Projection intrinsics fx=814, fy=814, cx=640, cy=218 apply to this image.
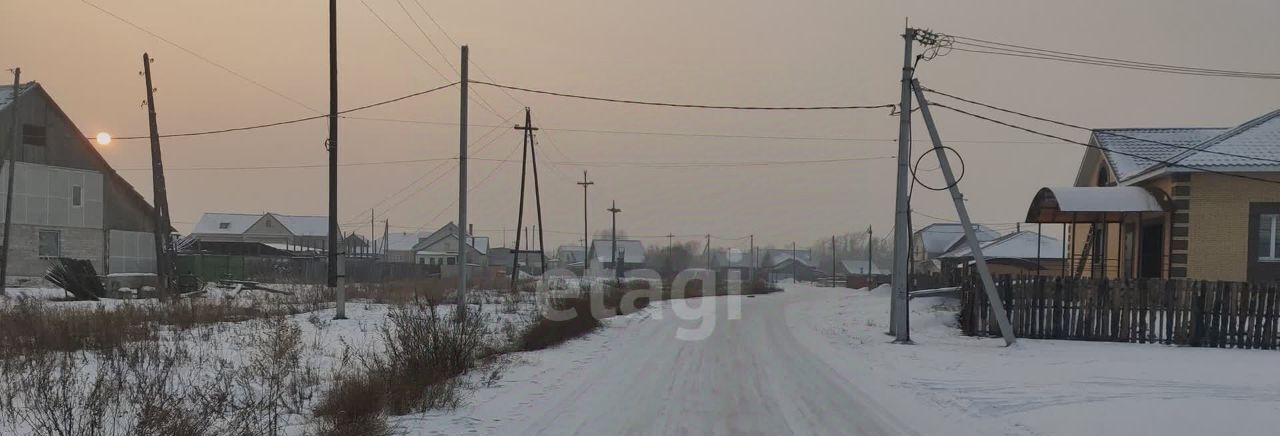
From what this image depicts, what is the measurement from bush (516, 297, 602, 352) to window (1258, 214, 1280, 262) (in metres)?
17.5

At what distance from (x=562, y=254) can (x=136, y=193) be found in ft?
279

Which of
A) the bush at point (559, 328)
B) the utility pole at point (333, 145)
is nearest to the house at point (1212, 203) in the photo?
the bush at point (559, 328)

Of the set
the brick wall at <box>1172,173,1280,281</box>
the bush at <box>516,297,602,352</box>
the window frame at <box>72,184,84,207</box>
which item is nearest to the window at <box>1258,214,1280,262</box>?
the brick wall at <box>1172,173,1280,281</box>

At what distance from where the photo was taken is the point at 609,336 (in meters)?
17.0

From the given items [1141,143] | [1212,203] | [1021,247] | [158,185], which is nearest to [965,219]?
[1212,203]

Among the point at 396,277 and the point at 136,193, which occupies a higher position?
the point at 136,193

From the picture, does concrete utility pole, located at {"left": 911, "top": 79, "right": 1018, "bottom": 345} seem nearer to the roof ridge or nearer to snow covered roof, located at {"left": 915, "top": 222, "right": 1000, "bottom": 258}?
the roof ridge

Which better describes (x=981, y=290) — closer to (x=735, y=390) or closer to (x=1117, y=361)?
(x=1117, y=361)

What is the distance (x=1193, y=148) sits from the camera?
71.5 ft

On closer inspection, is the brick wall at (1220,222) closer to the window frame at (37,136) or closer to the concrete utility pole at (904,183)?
the concrete utility pole at (904,183)

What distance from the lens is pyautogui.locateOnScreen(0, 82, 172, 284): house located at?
33688 mm

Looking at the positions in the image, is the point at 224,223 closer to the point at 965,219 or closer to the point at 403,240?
the point at 403,240

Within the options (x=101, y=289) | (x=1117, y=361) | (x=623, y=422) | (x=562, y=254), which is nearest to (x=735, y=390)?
(x=623, y=422)

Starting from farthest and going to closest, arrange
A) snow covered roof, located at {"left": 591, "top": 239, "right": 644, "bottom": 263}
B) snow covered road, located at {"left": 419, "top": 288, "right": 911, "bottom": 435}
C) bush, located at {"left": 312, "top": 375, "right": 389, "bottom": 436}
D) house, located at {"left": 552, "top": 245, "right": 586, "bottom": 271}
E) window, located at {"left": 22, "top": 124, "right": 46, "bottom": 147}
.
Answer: house, located at {"left": 552, "top": 245, "right": 586, "bottom": 271} < snow covered roof, located at {"left": 591, "top": 239, "right": 644, "bottom": 263} < window, located at {"left": 22, "top": 124, "right": 46, "bottom": 147} < snow covered road, located at {"left": 419, "top": 288, "right": 911, "bottom": 435} < bush, located at {"left": 312, "top": 375, "right": 389, "bottom": 436}
